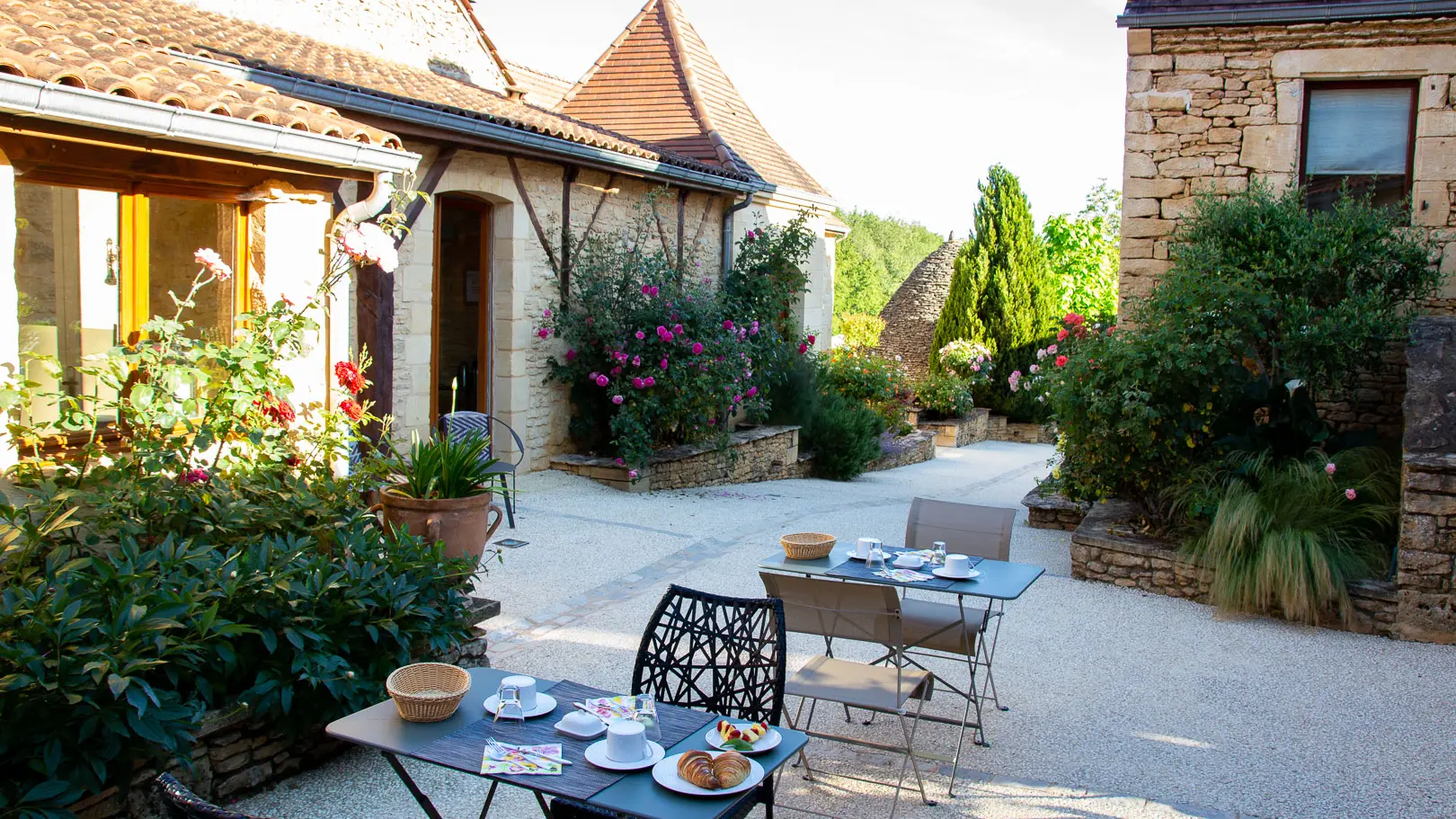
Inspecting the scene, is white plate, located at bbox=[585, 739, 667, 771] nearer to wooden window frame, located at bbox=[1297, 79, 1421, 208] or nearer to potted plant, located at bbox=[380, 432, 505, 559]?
potted plant, located at bbox=[380, 432, 505, 559]

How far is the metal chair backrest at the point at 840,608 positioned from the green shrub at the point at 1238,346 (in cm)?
360

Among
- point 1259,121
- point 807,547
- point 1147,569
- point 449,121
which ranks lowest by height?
point 1147,569

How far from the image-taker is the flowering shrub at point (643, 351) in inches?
374

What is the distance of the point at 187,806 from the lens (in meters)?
1.89

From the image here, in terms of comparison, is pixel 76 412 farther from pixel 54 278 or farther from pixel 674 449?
pixel 674 449

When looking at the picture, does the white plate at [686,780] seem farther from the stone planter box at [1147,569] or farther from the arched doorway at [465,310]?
the arched doorway at [465,310]

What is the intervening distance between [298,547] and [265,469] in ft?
2.39

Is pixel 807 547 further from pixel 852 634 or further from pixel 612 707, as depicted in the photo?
pixel 612 707

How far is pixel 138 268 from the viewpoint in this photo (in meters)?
5.25

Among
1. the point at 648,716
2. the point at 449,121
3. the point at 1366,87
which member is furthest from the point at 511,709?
the point at 1366,87

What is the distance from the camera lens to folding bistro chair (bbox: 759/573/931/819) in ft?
11.9

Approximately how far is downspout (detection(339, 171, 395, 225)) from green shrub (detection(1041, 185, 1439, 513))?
4406 millimetres

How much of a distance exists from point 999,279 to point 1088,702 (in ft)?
50.3

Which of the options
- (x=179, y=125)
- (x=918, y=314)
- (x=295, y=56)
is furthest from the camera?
(x=918, y=314)
